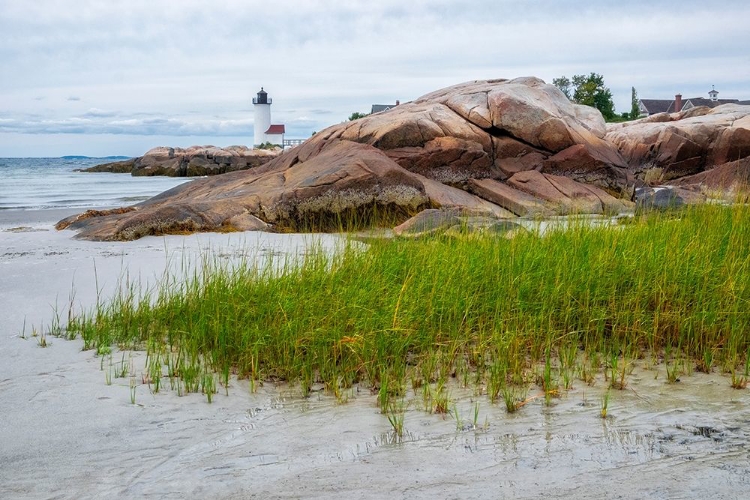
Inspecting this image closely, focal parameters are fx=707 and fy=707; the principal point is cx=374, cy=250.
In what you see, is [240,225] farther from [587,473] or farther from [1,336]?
[587,473]

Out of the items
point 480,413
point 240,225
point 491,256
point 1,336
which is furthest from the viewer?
point 240,225

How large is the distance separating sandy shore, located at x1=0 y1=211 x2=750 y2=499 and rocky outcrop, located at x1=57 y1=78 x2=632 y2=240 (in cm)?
770

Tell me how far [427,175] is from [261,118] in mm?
86160

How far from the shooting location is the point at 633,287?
556 cm

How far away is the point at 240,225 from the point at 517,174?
676cm

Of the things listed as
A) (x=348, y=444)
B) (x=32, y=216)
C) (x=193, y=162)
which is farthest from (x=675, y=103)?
(x=348, y=444)

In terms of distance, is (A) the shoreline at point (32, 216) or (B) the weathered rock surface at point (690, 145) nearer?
(A) the shoreline at point (32, 216)

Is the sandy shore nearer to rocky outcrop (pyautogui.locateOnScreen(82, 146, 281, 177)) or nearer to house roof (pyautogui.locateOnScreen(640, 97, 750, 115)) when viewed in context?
rocky outcrop (pyautogui.locateOnScreen(82, 146, 281, 177))

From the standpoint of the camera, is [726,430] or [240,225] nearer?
[726,430]

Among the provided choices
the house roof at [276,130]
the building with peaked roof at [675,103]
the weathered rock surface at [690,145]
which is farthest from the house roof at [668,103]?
the weathered rock surface at [690,145]

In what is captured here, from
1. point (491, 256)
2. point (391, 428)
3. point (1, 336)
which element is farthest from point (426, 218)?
point (391, 428)

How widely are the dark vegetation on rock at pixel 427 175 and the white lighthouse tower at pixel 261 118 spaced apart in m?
81.2

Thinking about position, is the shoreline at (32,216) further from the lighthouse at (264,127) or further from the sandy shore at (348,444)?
the lighthouse at (264,127)

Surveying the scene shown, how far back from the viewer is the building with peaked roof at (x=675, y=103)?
72375mm
